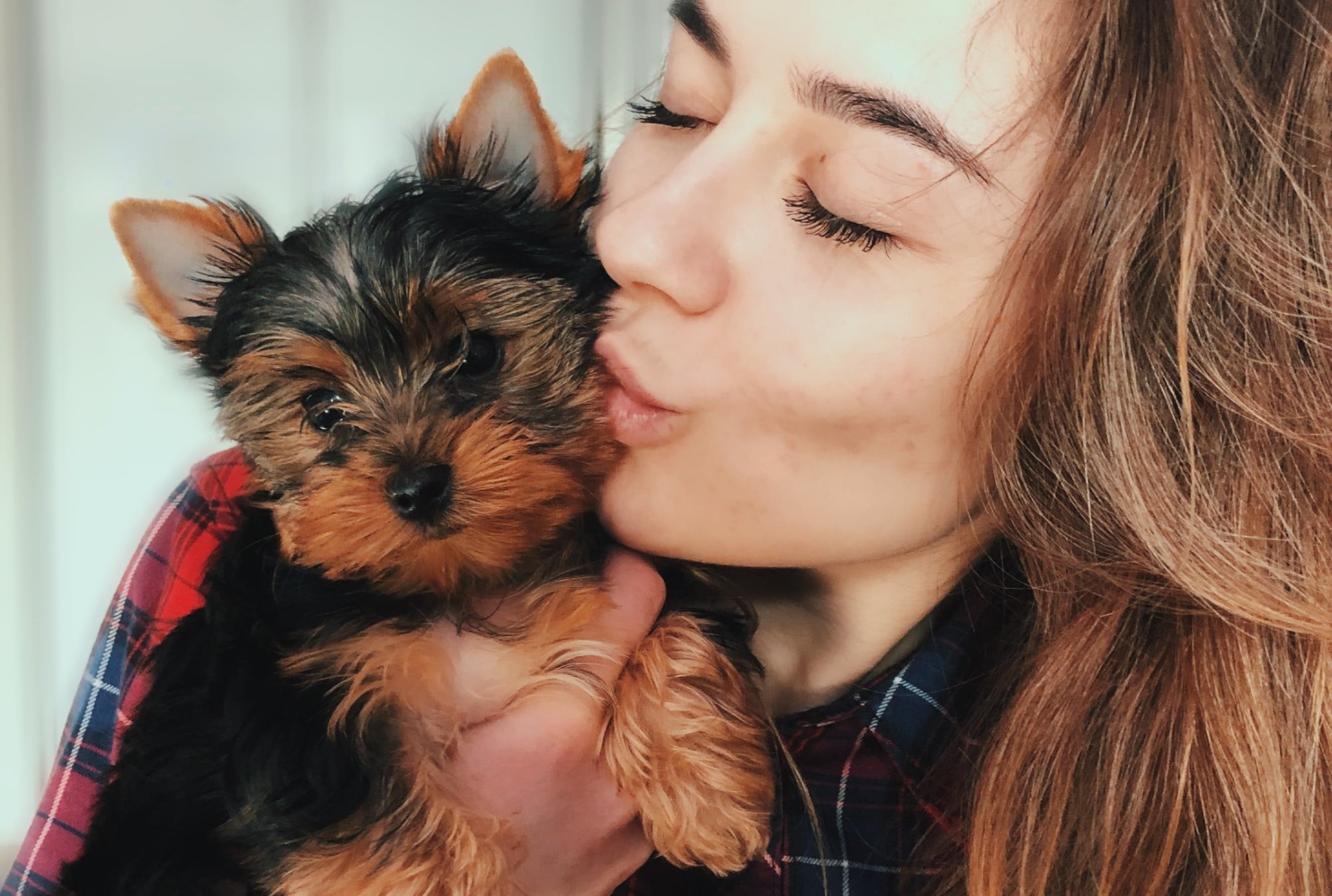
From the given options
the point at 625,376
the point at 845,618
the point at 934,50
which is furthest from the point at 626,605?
the point at 934,50

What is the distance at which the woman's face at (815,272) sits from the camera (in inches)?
46.6

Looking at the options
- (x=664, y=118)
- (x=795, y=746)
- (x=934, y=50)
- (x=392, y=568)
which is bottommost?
(x=795, y=746)

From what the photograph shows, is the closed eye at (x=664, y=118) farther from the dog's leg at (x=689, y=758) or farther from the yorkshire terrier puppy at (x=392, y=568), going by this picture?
the dog's leg at (x=689, y=758)

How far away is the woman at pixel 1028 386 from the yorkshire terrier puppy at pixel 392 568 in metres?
0.08

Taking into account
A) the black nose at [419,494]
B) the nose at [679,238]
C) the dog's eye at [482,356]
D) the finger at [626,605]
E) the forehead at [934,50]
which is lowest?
the finger at [626,605]

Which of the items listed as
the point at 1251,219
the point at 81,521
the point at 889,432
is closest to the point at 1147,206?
the point at 1251,219

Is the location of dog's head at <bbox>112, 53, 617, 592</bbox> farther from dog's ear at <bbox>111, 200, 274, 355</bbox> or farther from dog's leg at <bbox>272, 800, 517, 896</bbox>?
dog's leg at <bbox>272, 800, 517, 896</bbox>

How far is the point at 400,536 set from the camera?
1317mm

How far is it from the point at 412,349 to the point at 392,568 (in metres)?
0.35

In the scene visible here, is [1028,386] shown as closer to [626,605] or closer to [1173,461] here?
[1173,461]

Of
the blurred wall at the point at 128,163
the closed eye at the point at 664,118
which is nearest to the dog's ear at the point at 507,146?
the closed eye at the point at 664,118

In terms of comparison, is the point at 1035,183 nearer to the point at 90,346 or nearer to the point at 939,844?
the point at 939,844

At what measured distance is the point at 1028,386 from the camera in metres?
1.29

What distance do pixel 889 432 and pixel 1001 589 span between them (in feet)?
1.92
